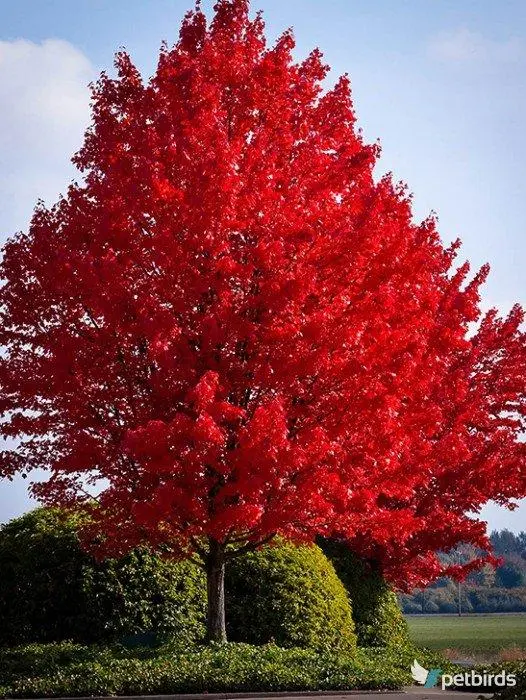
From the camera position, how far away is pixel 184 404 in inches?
550

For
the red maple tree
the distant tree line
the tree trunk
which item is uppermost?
the red maple tree

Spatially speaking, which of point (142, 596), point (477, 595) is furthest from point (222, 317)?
point (477, 595)

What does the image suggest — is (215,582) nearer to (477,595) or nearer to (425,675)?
(425,675)

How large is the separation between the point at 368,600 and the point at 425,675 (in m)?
6.61

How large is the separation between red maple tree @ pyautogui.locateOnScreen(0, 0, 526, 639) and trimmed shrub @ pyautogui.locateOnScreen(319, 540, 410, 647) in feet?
21.1

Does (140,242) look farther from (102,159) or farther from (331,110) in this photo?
(331,110)

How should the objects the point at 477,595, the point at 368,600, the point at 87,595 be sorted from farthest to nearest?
the point at 477,595 < the point at 368,600 < the point at 87,595

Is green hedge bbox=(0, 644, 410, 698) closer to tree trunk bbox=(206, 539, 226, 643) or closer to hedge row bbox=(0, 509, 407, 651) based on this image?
tree trunk bbox=(206, 539, 226, 643)

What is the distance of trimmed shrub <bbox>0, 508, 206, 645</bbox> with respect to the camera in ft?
55.8

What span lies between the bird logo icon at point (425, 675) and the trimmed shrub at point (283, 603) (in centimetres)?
283

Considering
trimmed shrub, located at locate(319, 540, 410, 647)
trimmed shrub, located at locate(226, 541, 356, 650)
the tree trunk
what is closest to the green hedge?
the tree trunk

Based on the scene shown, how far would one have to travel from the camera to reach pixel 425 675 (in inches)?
596

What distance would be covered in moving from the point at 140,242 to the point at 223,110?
10.3 ft

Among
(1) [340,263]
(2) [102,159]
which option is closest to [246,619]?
(1) [340,263]
